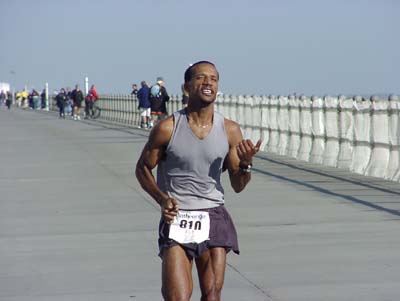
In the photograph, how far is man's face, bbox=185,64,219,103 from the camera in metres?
7.32

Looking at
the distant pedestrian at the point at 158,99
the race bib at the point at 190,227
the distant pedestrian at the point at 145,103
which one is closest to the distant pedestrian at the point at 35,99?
the distant pedestrian at the point at 145,103

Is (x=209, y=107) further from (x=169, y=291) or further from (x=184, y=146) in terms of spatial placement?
(x=169, y=291)

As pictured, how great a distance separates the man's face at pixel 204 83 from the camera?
7.32m

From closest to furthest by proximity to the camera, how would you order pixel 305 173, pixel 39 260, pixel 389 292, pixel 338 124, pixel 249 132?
pixel 389 292
pixel 39 260
pixel 305 173
pixel 338 124
pixel 249 132

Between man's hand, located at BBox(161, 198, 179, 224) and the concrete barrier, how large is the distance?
510 inches

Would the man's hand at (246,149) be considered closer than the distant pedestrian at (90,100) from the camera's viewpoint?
Yes

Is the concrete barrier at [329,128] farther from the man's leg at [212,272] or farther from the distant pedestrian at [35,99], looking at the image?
the distant pedestrian at [35,99]

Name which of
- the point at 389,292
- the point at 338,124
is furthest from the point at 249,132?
the point at 389,292

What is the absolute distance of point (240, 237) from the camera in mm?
13234

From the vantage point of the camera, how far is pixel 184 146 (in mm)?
7363

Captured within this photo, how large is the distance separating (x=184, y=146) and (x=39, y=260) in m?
4.85

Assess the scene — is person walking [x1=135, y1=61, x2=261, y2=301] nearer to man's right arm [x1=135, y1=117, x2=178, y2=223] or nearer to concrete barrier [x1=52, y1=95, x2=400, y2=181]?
man's right arm [x1=135, y1=117, x2=178, y2=223]

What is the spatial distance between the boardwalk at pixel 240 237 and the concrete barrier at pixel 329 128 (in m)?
0.50

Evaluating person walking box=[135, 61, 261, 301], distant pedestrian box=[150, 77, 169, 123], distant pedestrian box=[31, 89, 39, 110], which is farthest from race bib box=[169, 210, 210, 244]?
distant pedestrian box=[31, 89, 39, 110]
